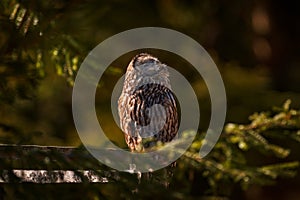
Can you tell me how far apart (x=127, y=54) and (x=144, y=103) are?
9.52 feet

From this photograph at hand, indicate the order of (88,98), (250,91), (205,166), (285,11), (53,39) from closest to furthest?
(205,166) → (53,39) → (88,98) → (250,91) → (285,11)

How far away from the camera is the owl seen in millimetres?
1771

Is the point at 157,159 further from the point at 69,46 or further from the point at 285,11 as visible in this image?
the point at 285,11

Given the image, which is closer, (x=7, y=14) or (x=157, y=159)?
(x=157, y=159)

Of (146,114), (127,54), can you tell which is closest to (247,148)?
(146,114)

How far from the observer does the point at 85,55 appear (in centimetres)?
257

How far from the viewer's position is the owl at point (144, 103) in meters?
1.77

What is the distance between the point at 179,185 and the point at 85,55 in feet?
1.83

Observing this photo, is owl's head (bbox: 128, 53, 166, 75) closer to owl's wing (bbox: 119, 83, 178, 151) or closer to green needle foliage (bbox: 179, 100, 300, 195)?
owl's wing (bbox: 119, 83, 178, 151)

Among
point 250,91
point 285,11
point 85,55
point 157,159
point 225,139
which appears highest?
point 285,11

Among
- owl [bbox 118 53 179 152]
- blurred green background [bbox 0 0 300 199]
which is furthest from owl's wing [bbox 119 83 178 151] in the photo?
blurred green background [bbox 0 0 300 199]

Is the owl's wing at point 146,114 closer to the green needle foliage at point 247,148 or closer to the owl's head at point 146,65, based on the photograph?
the owl's head at point 146,65

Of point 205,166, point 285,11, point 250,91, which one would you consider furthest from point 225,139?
point 285,11

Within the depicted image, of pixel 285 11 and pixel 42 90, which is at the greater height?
pixel 285 11
